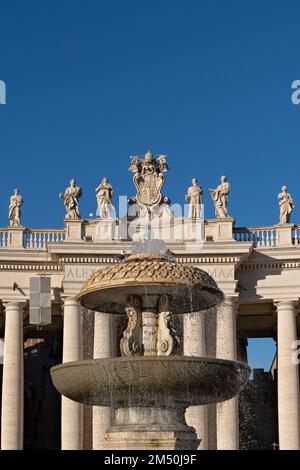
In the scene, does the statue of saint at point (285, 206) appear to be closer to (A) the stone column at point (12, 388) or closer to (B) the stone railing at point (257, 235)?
(B) the stone railing at point (257, 235)

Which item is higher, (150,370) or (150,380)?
(150,370)

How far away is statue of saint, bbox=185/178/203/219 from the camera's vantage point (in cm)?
5647

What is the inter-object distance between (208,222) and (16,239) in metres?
10.5

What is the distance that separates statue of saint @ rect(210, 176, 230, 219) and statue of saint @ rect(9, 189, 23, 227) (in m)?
10.7

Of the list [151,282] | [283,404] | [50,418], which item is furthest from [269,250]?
[151,282]

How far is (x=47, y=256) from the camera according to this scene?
55.3 meters

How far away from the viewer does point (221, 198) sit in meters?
57.0

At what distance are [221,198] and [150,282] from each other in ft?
97.4

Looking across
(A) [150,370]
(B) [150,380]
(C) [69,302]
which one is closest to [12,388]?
(C) [69,302]

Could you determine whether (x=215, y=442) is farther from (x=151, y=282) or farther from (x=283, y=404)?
(x=151, y=282)

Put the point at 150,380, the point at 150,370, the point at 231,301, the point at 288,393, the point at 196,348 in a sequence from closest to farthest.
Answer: the point at 150,370 < the point at 150,380 < the point at 196,348 < the point at 288,393 < the point at 231,301

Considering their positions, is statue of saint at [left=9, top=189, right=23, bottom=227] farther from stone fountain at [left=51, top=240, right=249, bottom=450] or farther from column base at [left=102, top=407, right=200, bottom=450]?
column base at [left=102, top=407, right=200, bottom=450]

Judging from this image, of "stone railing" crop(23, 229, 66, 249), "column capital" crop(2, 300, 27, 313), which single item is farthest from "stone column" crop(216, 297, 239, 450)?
"column capital" crop(2, 300, 27, 313)

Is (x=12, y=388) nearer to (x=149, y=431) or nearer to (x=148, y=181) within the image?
(x=148, y=181)
